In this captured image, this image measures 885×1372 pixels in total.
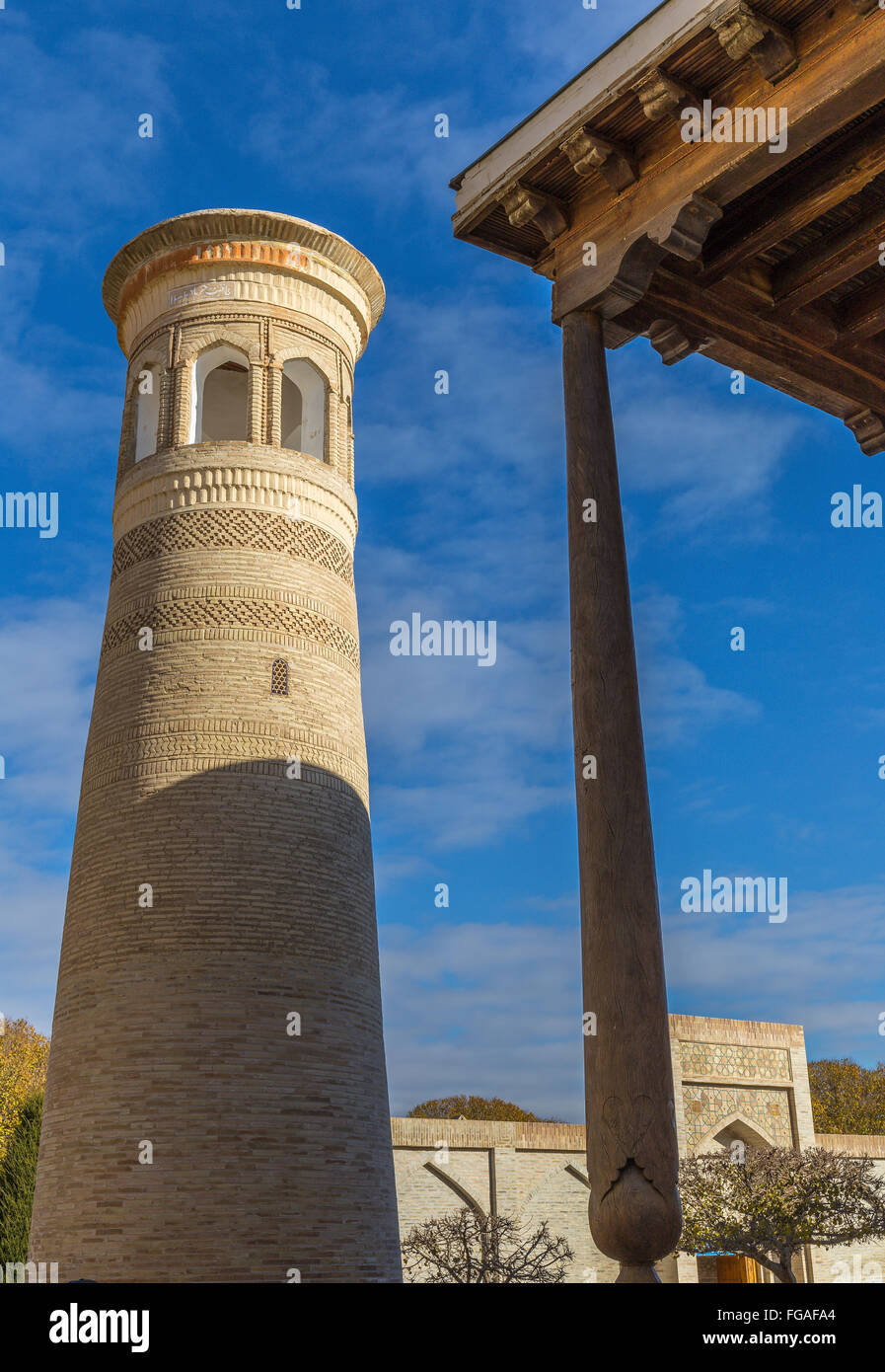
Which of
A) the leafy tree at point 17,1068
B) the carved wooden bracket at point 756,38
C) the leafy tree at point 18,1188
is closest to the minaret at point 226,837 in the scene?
the leafy tree at point 18,1188

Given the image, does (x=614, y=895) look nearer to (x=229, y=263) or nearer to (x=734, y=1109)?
(x=229, y=263)

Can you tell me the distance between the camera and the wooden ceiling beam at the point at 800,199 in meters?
5.45

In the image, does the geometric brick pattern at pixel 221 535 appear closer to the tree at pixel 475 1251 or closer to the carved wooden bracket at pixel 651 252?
the tree at pixel 475 1251

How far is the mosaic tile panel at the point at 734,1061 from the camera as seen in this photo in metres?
22.9

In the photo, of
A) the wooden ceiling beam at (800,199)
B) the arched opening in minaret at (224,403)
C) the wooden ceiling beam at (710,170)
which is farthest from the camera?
the arched opening in minaret at (224,403)

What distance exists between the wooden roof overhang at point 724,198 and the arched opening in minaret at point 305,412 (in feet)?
35.6

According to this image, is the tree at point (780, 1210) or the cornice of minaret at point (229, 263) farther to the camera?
the tree at point (780, 1210)

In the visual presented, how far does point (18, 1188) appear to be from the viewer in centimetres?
2155

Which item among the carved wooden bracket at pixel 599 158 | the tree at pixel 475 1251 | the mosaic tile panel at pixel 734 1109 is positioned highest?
the carved wooden bracket at pixel 599 158

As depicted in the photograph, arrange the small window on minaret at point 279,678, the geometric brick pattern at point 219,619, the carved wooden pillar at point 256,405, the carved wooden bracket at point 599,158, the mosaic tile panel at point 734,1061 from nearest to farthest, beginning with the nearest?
the carved wooden bracket at point 599,158, the small window on minaret at point 279,678, the geometric brick pattern at point 219,619, the carved wooden pillar at point 256,405, the mosaic tile panel at point 734,1061

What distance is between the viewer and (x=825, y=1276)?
79.3 feet

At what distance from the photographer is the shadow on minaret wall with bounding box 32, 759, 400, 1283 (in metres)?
12.2

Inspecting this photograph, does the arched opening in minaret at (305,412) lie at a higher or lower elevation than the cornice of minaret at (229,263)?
lower
